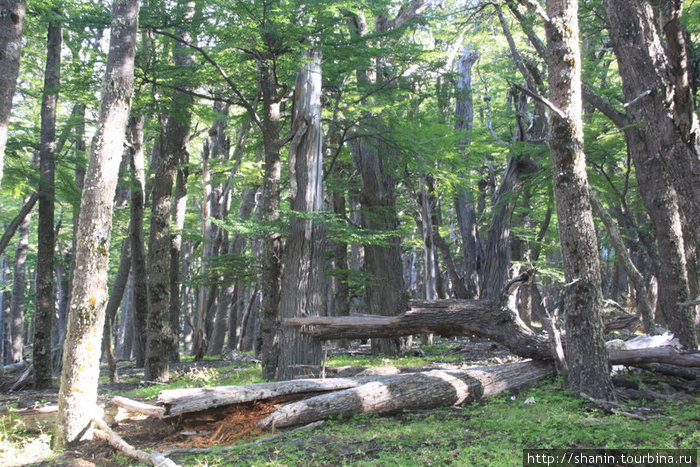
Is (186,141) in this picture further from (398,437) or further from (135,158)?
(398,437)

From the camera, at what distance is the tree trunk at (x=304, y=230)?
29.8 feet

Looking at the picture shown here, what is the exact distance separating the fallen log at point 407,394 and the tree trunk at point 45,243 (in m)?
7.09

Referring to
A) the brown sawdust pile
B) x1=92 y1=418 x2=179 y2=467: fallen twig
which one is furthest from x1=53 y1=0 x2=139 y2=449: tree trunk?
the brown sawdust pile

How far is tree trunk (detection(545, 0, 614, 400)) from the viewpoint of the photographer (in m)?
6.29

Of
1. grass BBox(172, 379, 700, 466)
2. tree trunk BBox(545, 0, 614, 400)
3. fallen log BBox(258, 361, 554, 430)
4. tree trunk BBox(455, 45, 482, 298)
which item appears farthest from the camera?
tree trunk BBox(455, 45, 482, 298)

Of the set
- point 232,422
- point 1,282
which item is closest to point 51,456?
point 232,422

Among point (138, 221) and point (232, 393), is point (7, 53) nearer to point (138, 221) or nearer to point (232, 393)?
point (232, 393)

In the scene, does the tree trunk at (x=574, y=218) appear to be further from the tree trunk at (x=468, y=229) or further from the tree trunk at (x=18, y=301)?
the tree trunk at (x=18, y=301)

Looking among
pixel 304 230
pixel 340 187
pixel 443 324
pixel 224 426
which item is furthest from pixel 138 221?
pixel 443 324

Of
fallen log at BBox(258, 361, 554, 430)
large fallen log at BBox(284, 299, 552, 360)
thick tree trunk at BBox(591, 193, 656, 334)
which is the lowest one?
fallen log at BBox(258, 361, 554, 430)

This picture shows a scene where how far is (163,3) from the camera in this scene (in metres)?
9.44

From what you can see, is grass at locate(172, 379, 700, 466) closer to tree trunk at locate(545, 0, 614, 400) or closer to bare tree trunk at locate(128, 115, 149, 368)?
tree trunk at locate(545, 0, 614, 400)

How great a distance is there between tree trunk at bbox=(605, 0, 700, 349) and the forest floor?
207 cm

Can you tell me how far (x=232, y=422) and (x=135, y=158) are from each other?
27.6 ft
